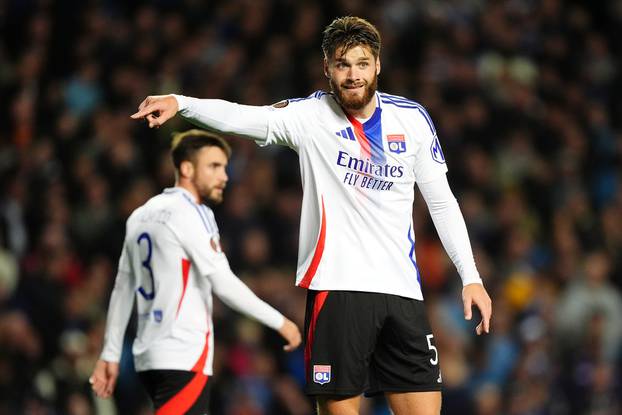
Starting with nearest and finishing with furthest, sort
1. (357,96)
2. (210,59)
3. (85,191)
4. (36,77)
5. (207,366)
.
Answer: (357,96)
(207,366)
(85,191)
(36,77)
(210,59)

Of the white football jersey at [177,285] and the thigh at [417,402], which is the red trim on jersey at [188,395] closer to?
the white football jersey at [177,285]

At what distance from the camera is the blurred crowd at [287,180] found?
9609mm

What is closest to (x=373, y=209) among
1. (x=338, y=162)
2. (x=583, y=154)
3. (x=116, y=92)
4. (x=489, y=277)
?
(x=338, y=162)

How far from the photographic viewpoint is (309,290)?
16.6ft

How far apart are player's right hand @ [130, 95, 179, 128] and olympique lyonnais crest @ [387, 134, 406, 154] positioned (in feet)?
3.25

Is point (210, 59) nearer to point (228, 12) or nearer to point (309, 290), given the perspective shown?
point (228, 12)

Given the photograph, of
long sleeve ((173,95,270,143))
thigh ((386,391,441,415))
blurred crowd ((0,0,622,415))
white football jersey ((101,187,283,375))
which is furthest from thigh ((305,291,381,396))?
blurred crowd ((0,0,622,415))

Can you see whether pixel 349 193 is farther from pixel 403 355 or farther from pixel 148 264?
pixel 148 264

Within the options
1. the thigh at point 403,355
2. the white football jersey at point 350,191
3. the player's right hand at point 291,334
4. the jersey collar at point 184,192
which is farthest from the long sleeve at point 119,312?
the thigh at point 403,355

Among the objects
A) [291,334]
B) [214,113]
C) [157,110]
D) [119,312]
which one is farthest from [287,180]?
[157,110]

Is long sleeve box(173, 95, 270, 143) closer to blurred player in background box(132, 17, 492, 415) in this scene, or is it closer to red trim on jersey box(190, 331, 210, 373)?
blurred player in background box(132, 17, 492, 415)

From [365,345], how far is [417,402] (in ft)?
1.10

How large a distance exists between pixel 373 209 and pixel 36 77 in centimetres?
741

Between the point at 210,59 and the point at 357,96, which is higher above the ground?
the point at 210,59
